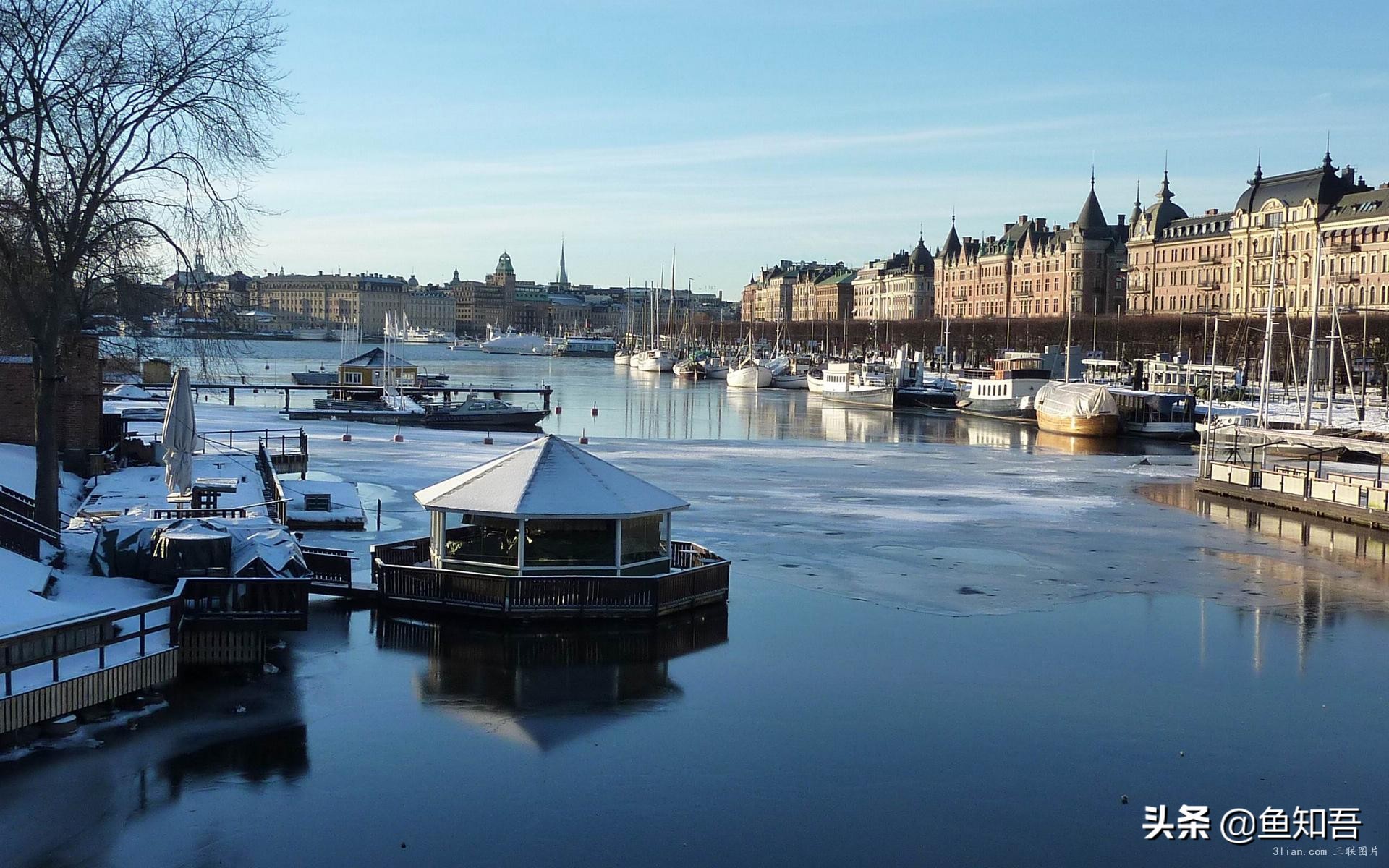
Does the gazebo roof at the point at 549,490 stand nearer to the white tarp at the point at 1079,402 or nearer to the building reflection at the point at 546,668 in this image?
the building reflection at the point at 546,668

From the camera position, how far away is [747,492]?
38.2 m

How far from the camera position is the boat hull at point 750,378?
396 feet

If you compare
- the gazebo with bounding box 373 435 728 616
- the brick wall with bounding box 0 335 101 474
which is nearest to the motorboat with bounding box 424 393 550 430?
the brick wall with bounding box 0 335 101 474

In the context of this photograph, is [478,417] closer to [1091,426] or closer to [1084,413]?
[1084,413]

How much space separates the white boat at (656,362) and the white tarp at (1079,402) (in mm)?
86102

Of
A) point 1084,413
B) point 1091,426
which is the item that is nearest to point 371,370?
point 1084,413

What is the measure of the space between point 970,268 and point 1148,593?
148 m

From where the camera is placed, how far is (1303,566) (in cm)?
2783

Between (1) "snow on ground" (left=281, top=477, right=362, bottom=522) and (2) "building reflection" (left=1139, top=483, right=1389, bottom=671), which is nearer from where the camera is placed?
(2) "building reflection" (left=1139, top=483, right=1389, bottom=671)

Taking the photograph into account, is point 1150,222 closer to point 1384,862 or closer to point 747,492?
point 747,492

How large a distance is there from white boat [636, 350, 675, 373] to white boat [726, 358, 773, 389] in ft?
108

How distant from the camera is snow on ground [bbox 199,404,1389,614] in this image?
25125mm

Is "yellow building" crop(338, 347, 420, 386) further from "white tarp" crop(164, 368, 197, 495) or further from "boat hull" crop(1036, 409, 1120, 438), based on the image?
"white tarp" crop(164, 368, 197, 495)

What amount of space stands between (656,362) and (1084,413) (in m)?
92.5
